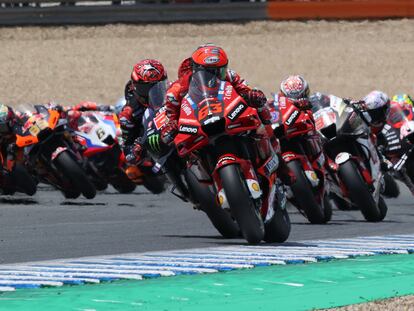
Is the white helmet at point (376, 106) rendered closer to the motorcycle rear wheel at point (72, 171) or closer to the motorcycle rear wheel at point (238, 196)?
the motorcycle rear wheel at point (72, 171)

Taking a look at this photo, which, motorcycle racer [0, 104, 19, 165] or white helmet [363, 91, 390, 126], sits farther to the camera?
motorcycle racer [0, 104, 19, 165]

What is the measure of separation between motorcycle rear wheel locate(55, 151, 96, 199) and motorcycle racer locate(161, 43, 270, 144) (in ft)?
18.6

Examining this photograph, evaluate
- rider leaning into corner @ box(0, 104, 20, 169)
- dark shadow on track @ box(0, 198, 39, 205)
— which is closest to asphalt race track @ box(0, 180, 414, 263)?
dark shadow on track @ box(0, 198, 39, 205)

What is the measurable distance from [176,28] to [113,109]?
14328 millimetres

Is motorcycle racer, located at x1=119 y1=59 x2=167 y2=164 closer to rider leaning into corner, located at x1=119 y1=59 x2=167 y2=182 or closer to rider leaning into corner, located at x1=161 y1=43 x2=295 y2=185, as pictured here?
rider leaning into corner, located at x1=119 y1=59 x2=167 y2=182

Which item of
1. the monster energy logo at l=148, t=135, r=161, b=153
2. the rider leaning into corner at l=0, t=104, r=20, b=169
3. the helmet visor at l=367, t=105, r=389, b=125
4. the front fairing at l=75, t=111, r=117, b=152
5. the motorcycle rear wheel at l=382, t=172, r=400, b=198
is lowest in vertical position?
the motorcycle rear wheel at l=382, t=172, r=400, b=198

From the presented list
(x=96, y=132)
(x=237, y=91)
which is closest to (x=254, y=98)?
(x=237, y=91)

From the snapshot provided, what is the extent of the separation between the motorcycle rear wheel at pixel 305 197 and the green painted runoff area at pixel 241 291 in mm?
4226

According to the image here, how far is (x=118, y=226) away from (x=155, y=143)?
231 centimetres

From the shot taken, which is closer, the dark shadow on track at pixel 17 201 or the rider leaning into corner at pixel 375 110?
the rider leaning into corner at pixel 375 110

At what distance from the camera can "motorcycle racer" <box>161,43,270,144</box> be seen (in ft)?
34.8

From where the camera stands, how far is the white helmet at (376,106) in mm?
14602

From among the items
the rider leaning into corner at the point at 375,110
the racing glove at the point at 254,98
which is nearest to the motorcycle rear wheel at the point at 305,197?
the rider leaning into corner at the point at 375,110

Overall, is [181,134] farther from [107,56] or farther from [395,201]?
[107,56]
